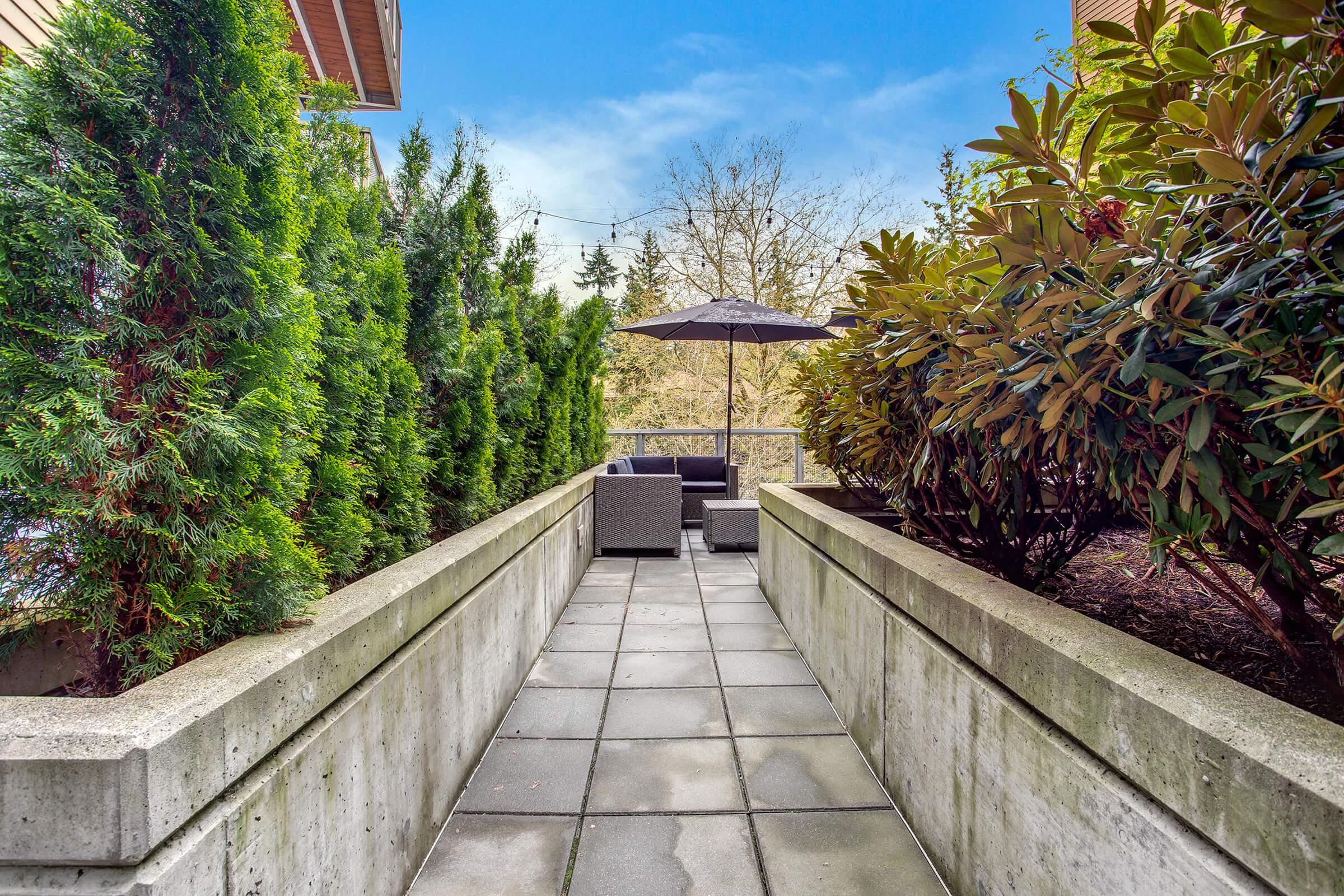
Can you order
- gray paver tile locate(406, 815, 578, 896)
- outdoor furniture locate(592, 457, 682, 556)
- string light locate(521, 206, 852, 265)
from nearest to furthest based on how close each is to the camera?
gray paver tile locate(406, 815, 578, 896) < outdoor furniture locate(592, 457, 682, 556) < string light locate(521, 206, 852, 265)

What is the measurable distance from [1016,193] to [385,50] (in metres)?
7.88

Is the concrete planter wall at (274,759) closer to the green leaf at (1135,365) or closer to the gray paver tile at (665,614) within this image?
the green leaf at (1135,365)

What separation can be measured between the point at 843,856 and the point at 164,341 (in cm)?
199

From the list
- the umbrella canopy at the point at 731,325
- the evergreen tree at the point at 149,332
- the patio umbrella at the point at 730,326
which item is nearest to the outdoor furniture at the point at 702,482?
the patio umbrella at the point at 730,326

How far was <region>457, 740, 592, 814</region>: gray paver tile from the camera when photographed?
6.29 ft

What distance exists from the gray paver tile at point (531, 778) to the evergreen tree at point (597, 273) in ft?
69.9

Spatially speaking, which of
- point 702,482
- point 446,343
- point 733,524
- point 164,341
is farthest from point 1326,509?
point 702,482

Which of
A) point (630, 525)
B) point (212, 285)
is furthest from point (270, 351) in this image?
point (630, 525)

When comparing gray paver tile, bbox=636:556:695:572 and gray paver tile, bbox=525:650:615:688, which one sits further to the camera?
gray paver tile, bbox=636:556:695:572

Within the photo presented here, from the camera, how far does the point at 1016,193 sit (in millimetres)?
1061

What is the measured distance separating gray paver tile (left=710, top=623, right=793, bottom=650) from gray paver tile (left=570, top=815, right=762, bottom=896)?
4.82 ft

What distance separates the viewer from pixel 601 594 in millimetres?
4387

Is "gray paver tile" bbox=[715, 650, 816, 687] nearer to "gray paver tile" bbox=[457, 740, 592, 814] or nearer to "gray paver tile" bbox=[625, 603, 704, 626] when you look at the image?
"gray paver tile" bbox=[625, 603, 704, 626]

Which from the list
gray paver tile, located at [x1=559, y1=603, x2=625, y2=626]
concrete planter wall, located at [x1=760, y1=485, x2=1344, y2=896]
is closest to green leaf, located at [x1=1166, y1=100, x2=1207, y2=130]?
concrete planter wall, located at [x1=760, y1=485, x2=1344, y2=896]
